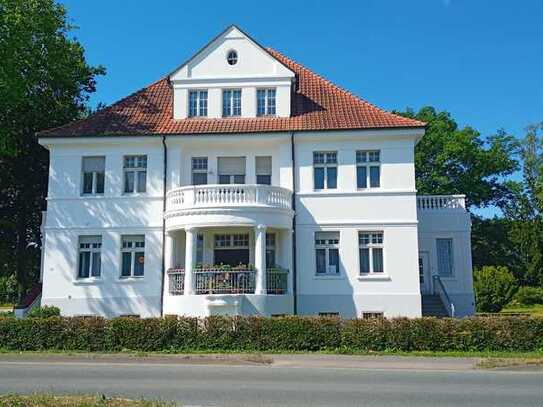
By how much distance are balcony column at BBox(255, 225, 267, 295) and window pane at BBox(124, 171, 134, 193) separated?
6727 millimetres

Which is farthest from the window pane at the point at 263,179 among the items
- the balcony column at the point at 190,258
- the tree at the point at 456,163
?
the tree at the point at 456,163

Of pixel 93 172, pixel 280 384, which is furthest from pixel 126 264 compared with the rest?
pixel 280 384

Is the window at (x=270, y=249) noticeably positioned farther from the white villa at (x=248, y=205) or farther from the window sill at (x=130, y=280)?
the window sill at (x=130, y=280)

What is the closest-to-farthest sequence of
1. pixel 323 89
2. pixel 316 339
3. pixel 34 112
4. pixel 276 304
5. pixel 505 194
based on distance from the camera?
pixel 316 339, pixel 276 304, pixel 323 89, pixel 34 112, pixel 505 194

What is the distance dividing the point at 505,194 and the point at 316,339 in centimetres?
4089

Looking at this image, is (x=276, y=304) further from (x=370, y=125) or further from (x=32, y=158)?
(x=32, y=158)

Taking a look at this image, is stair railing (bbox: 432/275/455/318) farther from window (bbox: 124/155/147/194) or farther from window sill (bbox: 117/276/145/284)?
window (bbox: 124/155/147/194)

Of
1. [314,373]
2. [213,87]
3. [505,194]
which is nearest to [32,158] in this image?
[213,87]

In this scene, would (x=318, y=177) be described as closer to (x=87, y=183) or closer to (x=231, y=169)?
(x=231, y=169)

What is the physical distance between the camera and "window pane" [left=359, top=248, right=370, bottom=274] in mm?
24344

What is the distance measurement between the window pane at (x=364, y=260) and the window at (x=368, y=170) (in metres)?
2.85

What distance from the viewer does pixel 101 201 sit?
82.6 ft

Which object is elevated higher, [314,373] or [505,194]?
[505,194]

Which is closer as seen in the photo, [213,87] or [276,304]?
[276,304]
